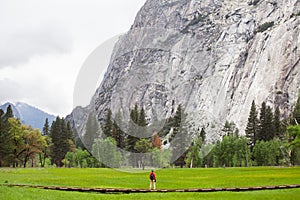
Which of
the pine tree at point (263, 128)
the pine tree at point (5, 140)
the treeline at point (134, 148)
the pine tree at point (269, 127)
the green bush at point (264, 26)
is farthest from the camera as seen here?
the green bush at point (264, 26)

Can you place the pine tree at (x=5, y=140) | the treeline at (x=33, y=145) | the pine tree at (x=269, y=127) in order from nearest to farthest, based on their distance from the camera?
the pine tree at (x=5, y=140) → the treeline at (x=33, y=145) → the pine tree at (x=269, y=127)

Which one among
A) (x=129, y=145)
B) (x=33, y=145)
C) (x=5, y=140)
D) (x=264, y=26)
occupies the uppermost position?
(x=264, y=26)

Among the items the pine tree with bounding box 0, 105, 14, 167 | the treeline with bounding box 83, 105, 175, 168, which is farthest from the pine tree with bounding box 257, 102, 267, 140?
the pine tree with bounding box 0, 105, 14, 167

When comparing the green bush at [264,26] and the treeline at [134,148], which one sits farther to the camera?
the green bush at [264,26]

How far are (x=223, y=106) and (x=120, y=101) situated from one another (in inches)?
5005

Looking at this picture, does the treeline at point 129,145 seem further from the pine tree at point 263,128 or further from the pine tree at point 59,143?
the pine tree at point 263,128

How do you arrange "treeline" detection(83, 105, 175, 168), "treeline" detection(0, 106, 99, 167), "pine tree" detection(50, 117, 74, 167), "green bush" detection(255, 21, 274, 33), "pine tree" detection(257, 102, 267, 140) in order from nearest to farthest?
"treeline" detection(83, 105, 175, 168) → "treeline" detection(0, 106, 99, 167) → "pine tree" detection(50, 117, 74, 167) → "pine tree" detection(257, 102, 267, 140) → "green bush" detection(255, 21, 274, 33)

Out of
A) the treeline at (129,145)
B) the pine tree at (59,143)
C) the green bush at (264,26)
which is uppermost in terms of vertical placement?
the green bush at (264,26)

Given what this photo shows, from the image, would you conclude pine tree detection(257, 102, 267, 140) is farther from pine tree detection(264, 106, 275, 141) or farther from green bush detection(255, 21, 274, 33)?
green bush detection(255, 21, 274, 33)

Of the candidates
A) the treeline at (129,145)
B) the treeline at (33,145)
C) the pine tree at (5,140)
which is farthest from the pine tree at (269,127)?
the pine tree at (5,140)

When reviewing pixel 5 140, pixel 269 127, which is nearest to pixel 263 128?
pixel 269 127

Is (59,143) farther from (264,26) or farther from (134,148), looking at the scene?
(264,26)

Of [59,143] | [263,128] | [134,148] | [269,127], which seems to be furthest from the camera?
[263,128]

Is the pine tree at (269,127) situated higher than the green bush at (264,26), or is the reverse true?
the green bush at (264,26)
